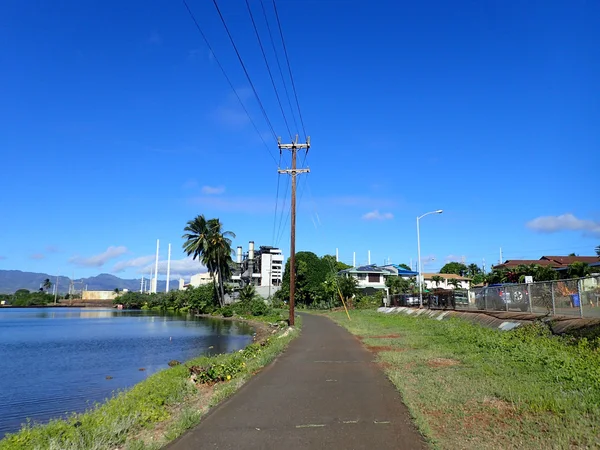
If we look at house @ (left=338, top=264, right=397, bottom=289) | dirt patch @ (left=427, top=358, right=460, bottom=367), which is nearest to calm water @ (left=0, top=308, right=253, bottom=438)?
dirt patch @ (left=427, top=358, right=460, bottom=367)

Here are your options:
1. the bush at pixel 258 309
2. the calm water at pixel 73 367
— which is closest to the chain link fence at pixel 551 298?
the calm water at pixel 73 367

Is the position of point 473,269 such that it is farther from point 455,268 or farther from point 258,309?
point 258,309

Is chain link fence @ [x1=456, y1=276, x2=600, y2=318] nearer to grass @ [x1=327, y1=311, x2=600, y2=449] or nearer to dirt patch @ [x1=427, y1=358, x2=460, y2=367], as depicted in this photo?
grass @ [x1=327, y1=311, x2=600, y2=449]

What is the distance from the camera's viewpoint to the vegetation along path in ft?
20.4

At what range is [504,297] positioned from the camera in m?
22.7

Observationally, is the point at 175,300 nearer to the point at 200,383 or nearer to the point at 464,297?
the point at 464,297

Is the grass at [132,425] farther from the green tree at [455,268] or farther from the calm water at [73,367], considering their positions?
the green tree at [455,268]

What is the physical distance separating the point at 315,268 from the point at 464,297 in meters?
54.7

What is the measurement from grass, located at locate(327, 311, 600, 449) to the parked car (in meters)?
4.75

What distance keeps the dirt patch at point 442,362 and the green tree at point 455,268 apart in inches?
5484

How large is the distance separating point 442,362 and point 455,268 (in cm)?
15040

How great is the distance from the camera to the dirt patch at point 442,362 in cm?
1257

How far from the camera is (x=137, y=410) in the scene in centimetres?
823

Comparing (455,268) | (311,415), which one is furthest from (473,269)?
(311,415)
